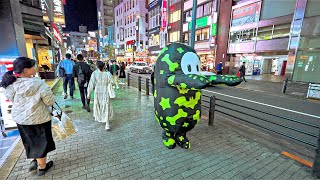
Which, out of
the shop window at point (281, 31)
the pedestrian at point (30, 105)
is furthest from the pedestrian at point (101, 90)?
the shop window at point (281, 31)

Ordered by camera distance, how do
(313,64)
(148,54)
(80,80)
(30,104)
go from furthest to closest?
(148,54)
(313,64)
(80,80)
(30,104)

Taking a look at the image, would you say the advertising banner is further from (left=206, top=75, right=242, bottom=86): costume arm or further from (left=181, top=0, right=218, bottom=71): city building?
(left=206, top=75, right=242, bottom=86): costume arm

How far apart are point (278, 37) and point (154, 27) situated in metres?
25.6

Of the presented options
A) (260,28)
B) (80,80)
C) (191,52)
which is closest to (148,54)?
(260,28)

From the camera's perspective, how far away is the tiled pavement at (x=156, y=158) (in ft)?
9.11

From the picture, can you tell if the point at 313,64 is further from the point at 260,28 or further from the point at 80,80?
the point at 80,80

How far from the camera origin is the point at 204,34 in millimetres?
24281

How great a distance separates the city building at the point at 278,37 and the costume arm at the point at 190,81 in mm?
→ 17253

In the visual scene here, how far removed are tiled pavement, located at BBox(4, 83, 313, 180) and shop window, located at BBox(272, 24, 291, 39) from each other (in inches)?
691

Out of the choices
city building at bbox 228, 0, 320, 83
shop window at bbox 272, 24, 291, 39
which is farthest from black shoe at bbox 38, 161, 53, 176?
shop window at bbox 272, 24, 291, 39

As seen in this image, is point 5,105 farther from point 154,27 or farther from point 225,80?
point 154,27

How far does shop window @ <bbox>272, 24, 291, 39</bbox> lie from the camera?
53.5 ft

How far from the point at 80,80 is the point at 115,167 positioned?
4186mm

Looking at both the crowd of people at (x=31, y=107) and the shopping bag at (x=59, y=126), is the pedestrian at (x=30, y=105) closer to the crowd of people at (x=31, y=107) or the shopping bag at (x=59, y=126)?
the crowd of people at (x=31, y=107)
